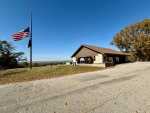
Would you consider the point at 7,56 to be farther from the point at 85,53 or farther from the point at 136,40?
the point at 136,40

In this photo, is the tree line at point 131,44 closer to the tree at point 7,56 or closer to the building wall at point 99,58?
the tree at point 7,56

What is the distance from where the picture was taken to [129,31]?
45062mm

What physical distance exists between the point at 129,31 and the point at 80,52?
2061 cm

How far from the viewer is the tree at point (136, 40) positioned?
41.2 meters

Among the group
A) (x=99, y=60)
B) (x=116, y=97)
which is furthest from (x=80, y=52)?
(x=116, y=97)

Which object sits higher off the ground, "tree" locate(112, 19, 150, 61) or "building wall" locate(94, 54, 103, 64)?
"tree" locate(112, 19, 150, 61)

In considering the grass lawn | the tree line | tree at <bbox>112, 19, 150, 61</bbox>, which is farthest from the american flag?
tree at <bbox>112, 19, 150, 61</bbox>

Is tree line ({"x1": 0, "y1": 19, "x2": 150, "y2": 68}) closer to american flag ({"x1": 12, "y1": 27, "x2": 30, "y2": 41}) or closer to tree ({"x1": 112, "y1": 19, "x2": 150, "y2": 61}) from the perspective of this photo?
tree ({"x1": 112, "y1": 19, "x2": 150, "y2": 61})

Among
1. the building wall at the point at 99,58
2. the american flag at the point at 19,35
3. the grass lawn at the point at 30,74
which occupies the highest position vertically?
the american flag at the point at 19,35

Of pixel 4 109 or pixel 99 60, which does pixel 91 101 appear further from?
pixel 99 60

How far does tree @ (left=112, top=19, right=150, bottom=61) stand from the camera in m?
41.2

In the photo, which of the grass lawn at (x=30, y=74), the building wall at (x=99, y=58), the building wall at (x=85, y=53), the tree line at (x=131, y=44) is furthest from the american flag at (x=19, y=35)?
the tree line at (x=131, y=44)

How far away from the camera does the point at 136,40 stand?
43.0 meters

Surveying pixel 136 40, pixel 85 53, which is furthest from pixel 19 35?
pixel 136 40
